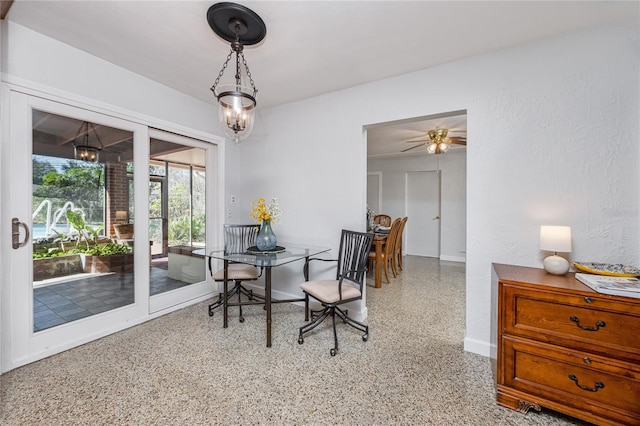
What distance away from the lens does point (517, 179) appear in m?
2.04

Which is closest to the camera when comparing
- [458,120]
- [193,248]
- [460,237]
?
[193,248]

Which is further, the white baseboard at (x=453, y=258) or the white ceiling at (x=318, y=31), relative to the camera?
the white baseboard at (x=453, y=258)

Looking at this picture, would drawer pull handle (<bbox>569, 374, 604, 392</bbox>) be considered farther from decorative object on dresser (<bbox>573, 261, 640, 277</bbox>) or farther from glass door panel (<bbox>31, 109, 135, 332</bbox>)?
glass door panel (<bbox>31, 109, 135, 332</bbox>)

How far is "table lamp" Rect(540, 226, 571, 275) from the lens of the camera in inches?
66.9

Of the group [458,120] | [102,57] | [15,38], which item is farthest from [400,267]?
[15,38]

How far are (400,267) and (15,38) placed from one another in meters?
5.43

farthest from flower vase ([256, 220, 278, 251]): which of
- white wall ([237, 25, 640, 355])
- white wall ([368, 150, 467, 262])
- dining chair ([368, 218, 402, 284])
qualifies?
white wall ([368, 150, 467, 262])

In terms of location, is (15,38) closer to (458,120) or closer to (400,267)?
(458,120)

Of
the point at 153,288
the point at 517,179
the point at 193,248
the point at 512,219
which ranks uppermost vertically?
the point at 517,179

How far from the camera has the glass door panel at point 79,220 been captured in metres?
2.08

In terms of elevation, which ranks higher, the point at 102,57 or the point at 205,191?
the point at 102,57

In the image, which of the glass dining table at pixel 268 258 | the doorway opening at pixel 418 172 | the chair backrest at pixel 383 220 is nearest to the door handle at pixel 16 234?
the glass dining table at pixel 268 258

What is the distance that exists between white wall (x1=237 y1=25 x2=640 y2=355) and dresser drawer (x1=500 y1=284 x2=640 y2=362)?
58 centimetres

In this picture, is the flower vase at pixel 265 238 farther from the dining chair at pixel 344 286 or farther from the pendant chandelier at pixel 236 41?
the pendant chandelier at pixel 236 41
